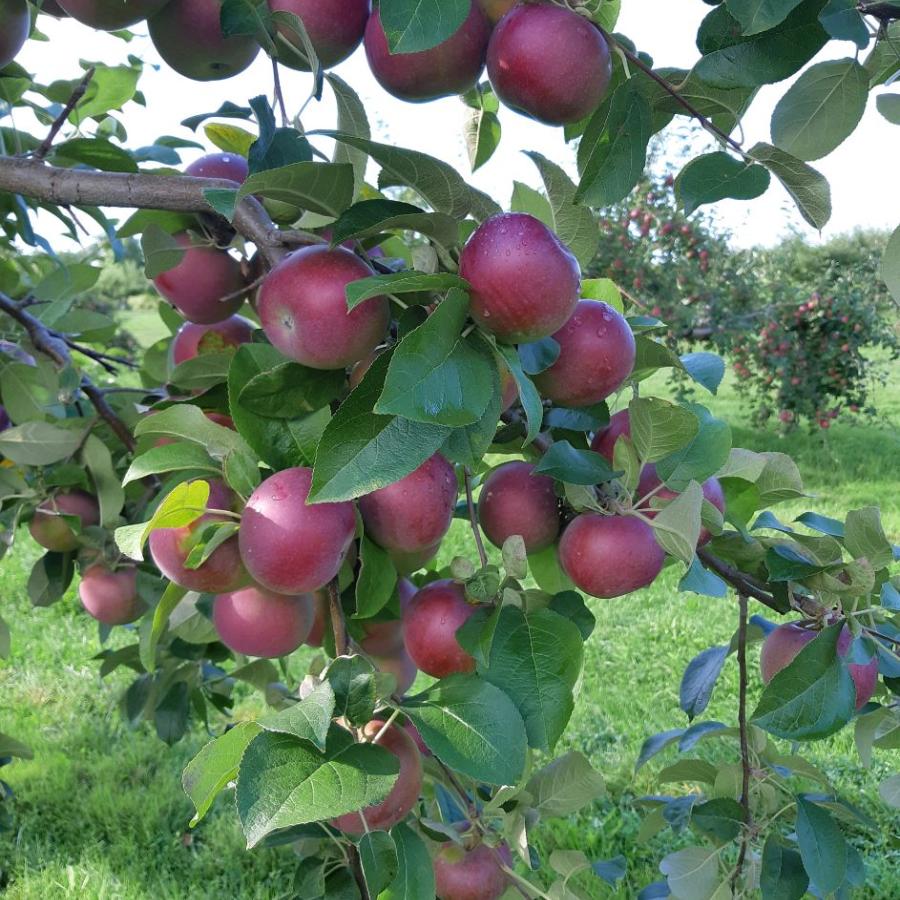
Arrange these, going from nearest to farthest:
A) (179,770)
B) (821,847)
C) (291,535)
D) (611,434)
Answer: (291,535) → (611,434) → (821,847) → (179,770)

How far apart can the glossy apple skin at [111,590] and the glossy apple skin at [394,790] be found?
633mm

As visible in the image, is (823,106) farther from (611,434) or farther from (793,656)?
(793,656)

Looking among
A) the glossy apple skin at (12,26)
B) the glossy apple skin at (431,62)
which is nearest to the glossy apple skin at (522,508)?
the glossy apple skin at (431,62)

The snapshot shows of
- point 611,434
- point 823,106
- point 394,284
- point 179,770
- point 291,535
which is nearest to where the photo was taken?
point 394,284

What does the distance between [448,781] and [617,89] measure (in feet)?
1.98

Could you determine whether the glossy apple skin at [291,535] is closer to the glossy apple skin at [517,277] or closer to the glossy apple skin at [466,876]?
the glossy apple skin at [517,277]

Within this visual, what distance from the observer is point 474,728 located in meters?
0.64

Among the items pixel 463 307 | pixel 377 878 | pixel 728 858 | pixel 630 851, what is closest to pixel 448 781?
pixel 377 878

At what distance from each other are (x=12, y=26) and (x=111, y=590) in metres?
0.72

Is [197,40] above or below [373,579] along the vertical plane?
above

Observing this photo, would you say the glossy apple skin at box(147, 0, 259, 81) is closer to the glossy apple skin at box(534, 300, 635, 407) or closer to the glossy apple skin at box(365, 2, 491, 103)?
the glossy apple skin at box(365, 2, 491, 103)

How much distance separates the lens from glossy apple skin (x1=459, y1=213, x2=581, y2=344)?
0.58 meters

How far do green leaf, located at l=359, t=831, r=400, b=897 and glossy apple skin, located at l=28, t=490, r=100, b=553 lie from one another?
72 cm

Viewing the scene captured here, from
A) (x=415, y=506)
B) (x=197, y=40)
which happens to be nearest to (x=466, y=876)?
(x=415, y=506)
